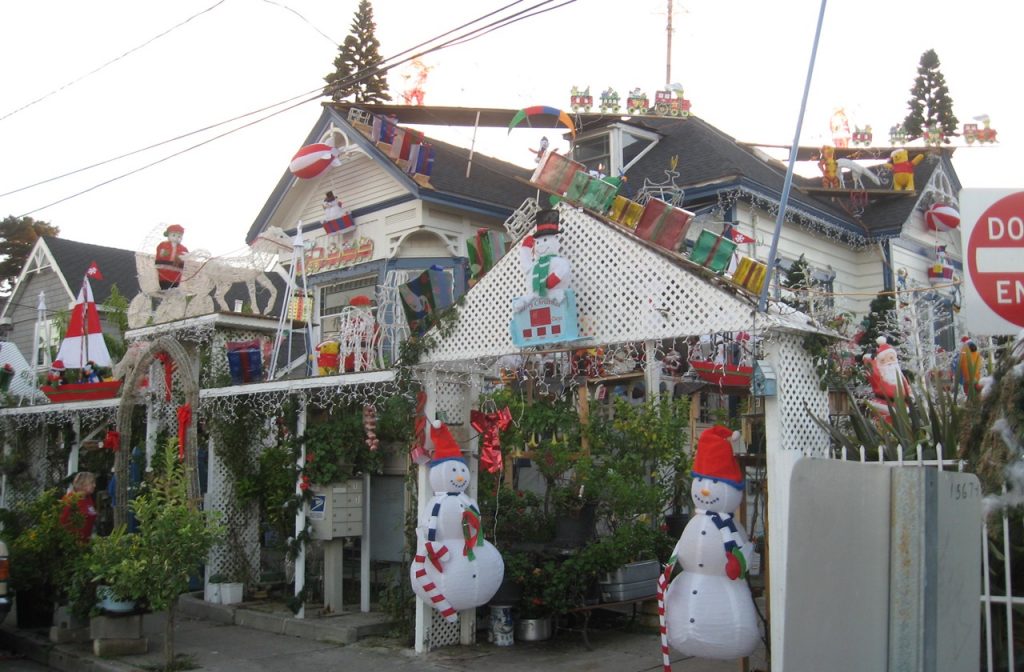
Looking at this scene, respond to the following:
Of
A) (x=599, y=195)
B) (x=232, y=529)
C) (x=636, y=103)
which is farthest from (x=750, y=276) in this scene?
(x=636, y=103)

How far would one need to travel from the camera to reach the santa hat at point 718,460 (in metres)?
7.23

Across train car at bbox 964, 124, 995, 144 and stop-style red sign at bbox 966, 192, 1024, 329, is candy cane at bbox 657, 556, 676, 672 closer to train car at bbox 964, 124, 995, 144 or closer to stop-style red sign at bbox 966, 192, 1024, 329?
stop-style red sign at bbox 966, 192, 1024, 329

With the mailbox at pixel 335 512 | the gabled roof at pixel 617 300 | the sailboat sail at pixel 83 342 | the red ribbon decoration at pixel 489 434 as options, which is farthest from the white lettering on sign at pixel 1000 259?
the sailboat sail at pixel 83 342

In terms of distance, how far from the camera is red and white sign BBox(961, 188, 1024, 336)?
510cm

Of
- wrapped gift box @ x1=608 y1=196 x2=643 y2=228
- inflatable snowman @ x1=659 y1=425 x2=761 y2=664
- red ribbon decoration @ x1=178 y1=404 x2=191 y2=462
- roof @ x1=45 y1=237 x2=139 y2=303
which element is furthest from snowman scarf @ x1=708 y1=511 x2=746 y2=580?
roof @ x1=45 y1=237 x2=139 y2=303

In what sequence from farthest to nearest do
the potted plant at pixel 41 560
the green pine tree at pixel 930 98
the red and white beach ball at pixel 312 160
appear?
the green pine tree at pixel 930 98, the red and white beach ball at pixel 312 160, the potted plant at pixel 41 560

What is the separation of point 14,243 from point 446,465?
34.0 metres

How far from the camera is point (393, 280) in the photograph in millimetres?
14328

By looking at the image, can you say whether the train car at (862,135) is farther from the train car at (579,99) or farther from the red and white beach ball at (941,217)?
the train car at (579,99)

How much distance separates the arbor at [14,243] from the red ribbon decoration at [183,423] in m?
28.0

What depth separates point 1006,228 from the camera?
5168mm

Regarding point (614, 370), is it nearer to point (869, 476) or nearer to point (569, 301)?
point (569, 301)

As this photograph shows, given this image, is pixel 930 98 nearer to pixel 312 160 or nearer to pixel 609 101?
pixel 609 101

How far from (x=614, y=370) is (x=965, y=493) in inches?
432
